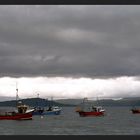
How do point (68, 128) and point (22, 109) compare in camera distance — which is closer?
point (68, 128)

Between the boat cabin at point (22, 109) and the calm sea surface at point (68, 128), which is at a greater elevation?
the boat cabin at point (22, 109)

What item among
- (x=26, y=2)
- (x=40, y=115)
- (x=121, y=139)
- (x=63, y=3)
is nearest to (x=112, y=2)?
(x=63, y=3)

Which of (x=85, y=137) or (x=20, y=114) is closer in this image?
(x=85, y=137)

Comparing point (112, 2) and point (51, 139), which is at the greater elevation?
point (112, 2)

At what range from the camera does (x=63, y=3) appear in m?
7.37

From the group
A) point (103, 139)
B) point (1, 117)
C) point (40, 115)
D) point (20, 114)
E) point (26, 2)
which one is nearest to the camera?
point (103, 139)

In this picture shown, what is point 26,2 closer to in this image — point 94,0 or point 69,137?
point 94,0

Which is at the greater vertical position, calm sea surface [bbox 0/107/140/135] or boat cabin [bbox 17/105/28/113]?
boat cabin [bbox 17/105/28/113]

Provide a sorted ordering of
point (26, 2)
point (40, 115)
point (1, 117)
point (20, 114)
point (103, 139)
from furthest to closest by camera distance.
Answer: point (40, 115) < point (1, 117) < point (20, 114) < point (26, 2) < point (103, 139)

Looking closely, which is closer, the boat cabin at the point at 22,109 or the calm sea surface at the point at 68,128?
the calm sea surface at the point at 68,128

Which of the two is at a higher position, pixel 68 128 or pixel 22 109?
pixel 22 109

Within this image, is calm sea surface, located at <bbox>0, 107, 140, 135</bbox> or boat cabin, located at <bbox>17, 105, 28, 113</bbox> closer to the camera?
calm sea surface, located at <bbox>0, 107, 140, 135</bbox>

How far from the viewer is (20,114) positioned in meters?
66.9

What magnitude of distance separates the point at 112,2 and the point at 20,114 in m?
60.6
